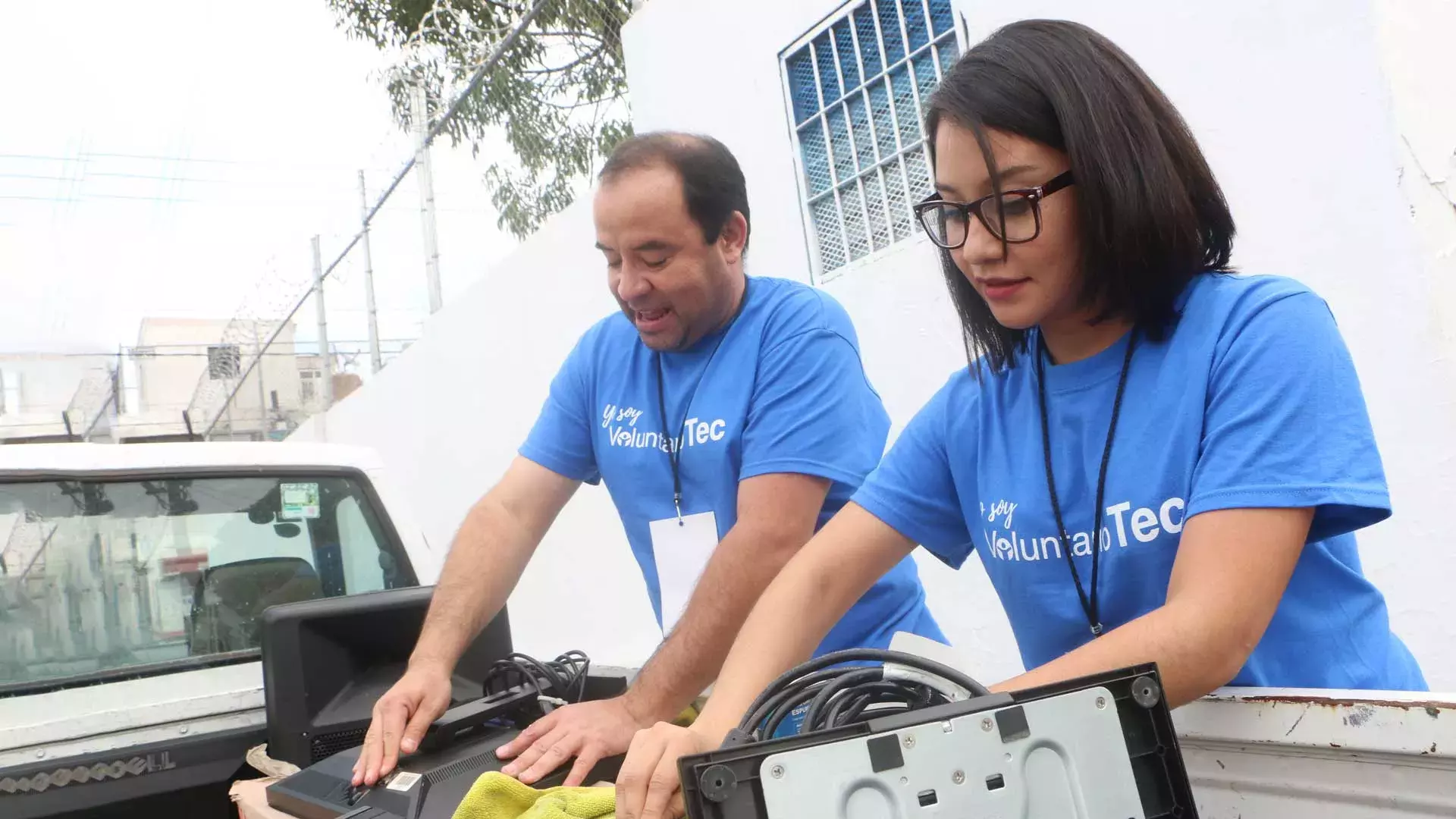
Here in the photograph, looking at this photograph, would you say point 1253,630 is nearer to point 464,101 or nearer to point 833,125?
point 833,125

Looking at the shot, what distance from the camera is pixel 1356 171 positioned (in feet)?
7.61

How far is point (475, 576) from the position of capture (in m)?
2.09

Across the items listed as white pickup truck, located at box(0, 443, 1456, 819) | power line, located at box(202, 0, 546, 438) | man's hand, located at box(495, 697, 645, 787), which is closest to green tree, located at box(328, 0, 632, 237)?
power line, located at box(202, 0, 546, 438)

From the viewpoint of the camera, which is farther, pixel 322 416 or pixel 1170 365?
pixel 322 416

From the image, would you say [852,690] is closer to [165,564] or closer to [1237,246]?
[1237,246]

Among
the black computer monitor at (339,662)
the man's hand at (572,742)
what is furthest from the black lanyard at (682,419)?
the black computer monitor at (339,662)

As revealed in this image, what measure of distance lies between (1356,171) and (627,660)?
3.78 metres

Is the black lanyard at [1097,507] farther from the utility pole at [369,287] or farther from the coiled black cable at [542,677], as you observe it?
the utility pole at [369,287]

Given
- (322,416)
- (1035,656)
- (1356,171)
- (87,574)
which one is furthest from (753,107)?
(322,416)

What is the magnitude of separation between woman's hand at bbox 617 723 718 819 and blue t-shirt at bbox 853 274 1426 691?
1.63 feet

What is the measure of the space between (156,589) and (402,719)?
4.44ft

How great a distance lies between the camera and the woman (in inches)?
40.8

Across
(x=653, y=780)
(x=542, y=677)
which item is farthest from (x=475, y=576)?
(x=653, y=780)

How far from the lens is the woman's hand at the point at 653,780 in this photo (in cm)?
96
